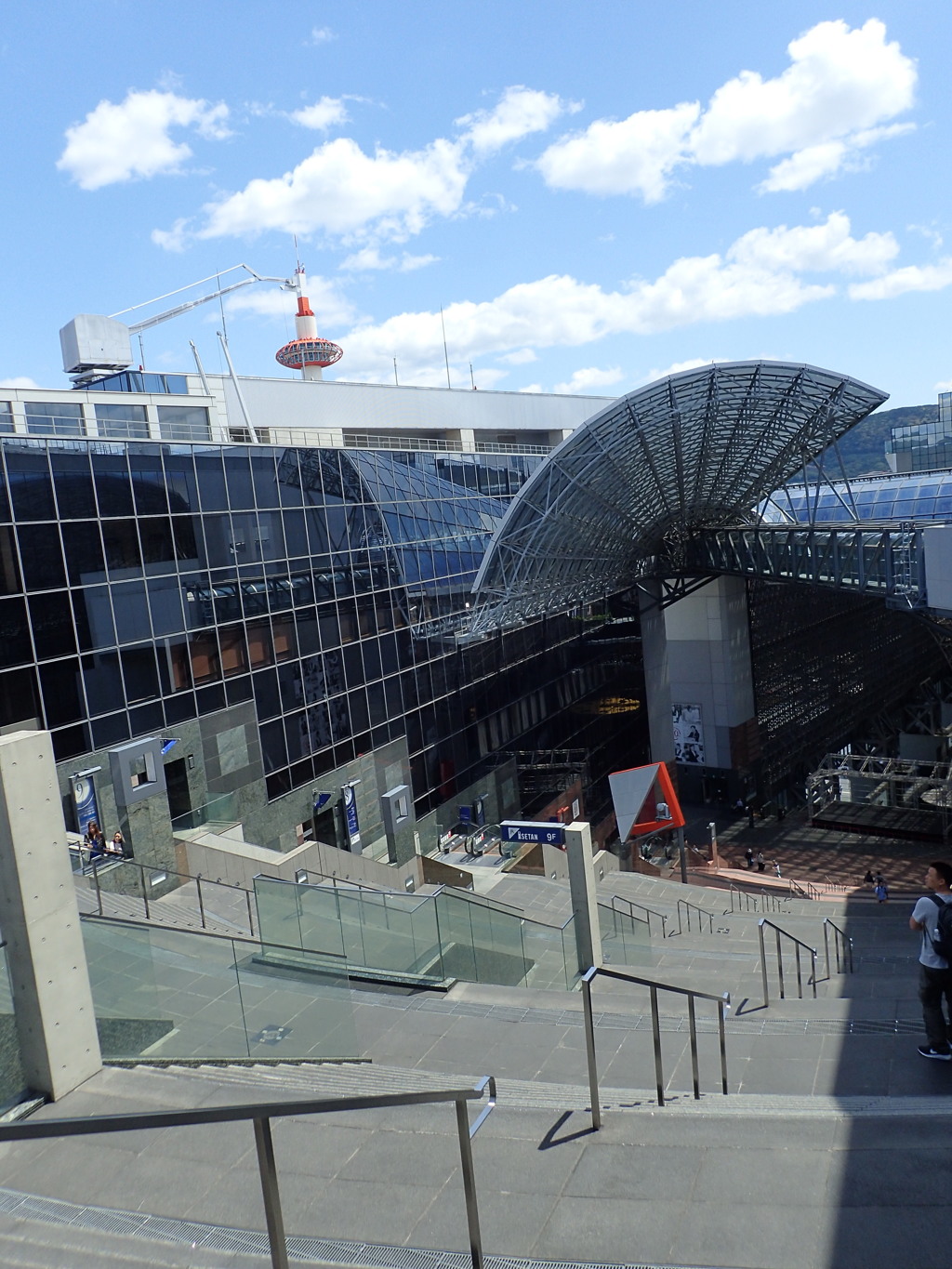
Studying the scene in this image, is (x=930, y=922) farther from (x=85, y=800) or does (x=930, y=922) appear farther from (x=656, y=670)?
(x=656, y=670)

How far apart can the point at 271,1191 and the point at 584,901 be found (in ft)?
39.0

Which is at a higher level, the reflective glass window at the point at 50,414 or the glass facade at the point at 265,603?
the reflective glass window at the point at 50,414

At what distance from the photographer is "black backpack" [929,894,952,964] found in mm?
7225

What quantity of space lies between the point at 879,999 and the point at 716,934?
11.0 meters

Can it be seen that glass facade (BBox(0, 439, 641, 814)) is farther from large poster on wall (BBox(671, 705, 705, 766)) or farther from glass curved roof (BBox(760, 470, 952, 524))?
glass curved roof (BBox(760, 470, 952, 524))

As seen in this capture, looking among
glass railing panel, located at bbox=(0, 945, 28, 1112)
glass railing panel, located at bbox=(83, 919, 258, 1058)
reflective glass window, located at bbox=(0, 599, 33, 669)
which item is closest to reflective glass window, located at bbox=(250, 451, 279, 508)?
reflective glass window, located at bbox=(0, 599, 33, 669)

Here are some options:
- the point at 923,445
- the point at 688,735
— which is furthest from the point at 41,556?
the point at 923,445

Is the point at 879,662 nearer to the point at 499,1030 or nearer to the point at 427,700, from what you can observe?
the point at 427,700

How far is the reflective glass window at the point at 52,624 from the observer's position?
20016mm

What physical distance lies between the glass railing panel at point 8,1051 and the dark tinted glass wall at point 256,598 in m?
14.0

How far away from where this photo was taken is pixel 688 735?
4656cm

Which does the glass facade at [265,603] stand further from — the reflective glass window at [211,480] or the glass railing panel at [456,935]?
the glass railing panel at [456,935]

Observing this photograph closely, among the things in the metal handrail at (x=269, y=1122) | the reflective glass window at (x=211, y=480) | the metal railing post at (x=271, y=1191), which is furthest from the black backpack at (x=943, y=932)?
the reflective glass window at (x=211, y=480)

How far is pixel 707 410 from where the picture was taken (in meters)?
30.1
